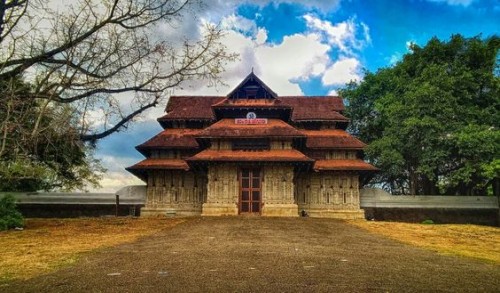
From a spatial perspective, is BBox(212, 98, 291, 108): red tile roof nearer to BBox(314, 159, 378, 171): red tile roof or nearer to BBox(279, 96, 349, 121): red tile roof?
BBox(279, 96, 349, 121): red tile roof

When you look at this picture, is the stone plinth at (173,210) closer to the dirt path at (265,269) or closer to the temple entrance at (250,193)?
the temple entrance at (250,193)

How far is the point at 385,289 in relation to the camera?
24.3 ft

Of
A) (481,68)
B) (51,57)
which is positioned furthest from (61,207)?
(481,68)

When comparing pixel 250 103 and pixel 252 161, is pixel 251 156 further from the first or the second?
pixel 250 103

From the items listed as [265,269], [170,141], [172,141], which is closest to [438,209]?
[172,141]

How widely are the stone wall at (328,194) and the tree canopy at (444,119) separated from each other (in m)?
5.13

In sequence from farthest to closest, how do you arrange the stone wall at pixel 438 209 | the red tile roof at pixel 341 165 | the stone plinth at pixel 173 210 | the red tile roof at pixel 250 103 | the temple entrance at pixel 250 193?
the stone wall at pixel 438 209 → the stone plinth at pixel 173 210 → the red tile roof at pixel 341 165 → the red tile roof at pixel 250 103 → the temple entrance at pixel 250 193

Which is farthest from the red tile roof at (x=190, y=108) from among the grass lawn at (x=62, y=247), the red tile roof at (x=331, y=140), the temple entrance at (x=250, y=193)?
the grass lawn at (x=62, y=247)

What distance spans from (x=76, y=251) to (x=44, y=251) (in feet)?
3.23

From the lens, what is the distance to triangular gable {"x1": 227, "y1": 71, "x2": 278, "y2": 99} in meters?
31.6

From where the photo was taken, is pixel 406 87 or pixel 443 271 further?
pixel 406 87

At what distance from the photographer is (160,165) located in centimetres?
3158

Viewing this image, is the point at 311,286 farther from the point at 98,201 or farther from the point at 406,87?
the point at 406,87

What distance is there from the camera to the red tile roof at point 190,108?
115ft
